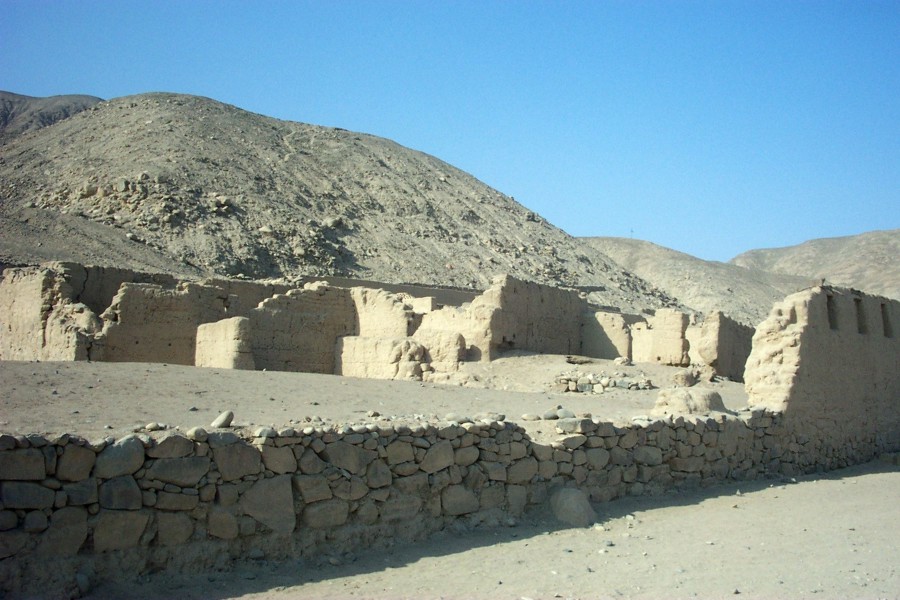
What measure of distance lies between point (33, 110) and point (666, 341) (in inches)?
2832

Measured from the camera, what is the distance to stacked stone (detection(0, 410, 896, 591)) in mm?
4855

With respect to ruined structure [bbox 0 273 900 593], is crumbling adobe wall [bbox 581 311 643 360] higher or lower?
higher

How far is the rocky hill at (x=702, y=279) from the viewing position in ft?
213

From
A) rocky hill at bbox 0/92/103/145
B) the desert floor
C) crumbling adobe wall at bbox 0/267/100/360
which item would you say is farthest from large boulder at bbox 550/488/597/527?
rocky hill at bbox 0/92/103/145

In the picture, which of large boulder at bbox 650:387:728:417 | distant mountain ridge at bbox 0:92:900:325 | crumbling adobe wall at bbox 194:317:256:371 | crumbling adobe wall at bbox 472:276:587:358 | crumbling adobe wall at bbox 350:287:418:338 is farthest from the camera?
distant mountain ridge at bbox 0:92:900:325

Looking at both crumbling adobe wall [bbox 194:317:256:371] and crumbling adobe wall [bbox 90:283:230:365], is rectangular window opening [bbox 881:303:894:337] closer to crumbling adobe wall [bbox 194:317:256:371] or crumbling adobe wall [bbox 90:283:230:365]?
crumbling adobe wall [bbox 194:317:256:371]

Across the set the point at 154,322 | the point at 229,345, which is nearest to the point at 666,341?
the point at 229,345

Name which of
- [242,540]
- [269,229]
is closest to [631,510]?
[242,540]

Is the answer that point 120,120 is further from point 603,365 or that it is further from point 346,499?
point 346,499

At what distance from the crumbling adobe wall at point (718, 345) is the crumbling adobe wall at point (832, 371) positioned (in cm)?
461

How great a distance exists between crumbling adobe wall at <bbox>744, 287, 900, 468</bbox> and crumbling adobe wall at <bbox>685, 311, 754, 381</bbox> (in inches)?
182

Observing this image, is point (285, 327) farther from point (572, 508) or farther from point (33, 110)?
point (33, 110)

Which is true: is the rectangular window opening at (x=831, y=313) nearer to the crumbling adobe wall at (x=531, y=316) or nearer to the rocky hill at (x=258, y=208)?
the crumbling adobe wall at (x=531, y=316)

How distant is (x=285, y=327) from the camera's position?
14508mm
